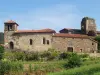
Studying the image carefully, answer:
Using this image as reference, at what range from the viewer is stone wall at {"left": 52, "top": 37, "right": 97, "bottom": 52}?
63412 millimetres

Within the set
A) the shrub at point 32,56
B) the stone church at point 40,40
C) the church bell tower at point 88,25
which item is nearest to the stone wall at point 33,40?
the stone church at point 40,40

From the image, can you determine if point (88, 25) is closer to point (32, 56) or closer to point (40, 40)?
point (40, 40)

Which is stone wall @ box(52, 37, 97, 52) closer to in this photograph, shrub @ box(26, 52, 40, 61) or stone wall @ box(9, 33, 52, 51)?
stone wall @ box(9, 33, 52, 51)

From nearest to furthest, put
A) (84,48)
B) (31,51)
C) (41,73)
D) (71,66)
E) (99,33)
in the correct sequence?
(41,73) → (71,66) → (31,51) → (84,48) → (99,33)

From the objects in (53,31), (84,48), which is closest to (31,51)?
(53,31)

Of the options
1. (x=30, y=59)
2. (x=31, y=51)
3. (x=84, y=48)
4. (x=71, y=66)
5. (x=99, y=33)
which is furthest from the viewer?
(x=99, y=33)

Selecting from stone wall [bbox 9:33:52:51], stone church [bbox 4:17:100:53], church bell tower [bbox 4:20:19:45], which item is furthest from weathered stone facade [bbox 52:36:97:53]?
church bell tower [bbox 4:20:19:45]

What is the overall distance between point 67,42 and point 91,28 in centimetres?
2024

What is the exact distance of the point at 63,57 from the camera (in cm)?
5656

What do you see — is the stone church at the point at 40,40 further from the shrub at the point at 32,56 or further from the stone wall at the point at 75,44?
the shrub at the point at 32,56

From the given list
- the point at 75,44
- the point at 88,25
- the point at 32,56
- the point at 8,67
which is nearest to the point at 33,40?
the point at 32,56

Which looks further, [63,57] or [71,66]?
[63,57]

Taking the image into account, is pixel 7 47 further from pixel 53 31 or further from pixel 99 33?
pixel 99 33

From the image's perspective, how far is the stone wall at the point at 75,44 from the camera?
6341 cm
